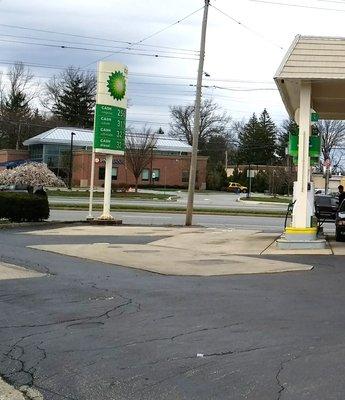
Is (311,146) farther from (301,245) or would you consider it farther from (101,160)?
(101,160)

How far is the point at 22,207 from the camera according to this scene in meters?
23.4

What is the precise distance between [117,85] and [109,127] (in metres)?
1.84

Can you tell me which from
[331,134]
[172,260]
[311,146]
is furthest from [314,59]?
[331,134]

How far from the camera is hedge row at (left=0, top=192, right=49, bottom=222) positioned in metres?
23.0

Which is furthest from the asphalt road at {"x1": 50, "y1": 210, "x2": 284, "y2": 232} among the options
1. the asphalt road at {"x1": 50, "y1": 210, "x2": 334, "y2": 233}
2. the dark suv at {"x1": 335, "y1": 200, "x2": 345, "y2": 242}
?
the dark suv at {"x1": 335, "y1": 200, "x2": 345, "y2": 242}

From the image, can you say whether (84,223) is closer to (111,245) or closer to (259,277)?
(111,245)

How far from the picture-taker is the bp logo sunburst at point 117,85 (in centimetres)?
2548

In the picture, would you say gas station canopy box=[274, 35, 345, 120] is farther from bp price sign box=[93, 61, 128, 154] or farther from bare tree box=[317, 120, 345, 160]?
bare tree box=[317, 120, 345, 160]

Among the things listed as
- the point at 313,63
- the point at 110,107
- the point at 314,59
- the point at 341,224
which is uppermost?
the point at 314,59

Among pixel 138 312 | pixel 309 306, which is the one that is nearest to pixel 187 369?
pixel 138 312

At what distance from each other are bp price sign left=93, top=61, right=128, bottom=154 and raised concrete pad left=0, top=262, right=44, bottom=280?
13336mm

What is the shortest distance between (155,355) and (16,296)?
3.99 m

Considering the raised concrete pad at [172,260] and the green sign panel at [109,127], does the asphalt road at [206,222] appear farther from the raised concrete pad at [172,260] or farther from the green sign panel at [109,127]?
the raised concrete pad at [172,260]

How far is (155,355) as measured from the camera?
6.03 m
